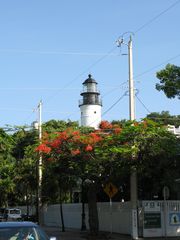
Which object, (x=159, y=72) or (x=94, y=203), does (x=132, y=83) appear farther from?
(x=94, y=203)

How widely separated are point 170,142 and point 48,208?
92.5ft

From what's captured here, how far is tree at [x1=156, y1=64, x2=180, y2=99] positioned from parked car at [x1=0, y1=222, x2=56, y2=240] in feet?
47.5

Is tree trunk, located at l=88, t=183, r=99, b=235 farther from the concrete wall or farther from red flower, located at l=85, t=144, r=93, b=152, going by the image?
red flower, located at l=85, t=144, r=93, b=152

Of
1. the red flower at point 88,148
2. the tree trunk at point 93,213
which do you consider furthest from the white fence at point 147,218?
the red flower at point 88,148

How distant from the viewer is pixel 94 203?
98.8 feet

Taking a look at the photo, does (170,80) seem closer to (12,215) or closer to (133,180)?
(133,180)

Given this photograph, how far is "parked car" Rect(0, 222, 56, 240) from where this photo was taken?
10.8m

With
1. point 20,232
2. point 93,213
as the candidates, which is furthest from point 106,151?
point 20,232

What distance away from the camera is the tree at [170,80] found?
79.7 feet

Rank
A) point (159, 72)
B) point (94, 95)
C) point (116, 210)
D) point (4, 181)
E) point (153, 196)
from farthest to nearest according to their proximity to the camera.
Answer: point (94, 95)
point (4, 181)
point (153, 196)
point (116, 210)
point (159, 72)

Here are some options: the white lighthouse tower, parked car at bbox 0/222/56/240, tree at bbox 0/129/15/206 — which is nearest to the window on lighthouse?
the white lighthouse tower

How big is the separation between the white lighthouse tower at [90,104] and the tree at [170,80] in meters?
43.8

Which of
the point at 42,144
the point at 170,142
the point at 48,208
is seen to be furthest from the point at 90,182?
the point at 48,208

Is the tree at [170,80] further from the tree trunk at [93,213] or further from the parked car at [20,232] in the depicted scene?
the parked car at [20,232]
